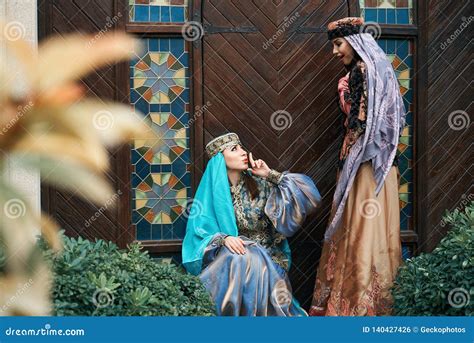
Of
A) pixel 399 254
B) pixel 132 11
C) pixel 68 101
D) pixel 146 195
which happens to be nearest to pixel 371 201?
pixel 399 254

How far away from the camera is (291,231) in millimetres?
6359

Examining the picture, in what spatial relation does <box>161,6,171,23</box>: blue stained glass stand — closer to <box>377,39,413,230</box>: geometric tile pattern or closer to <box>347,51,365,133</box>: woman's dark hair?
<box>347,51,365,133</box>: woman's dark hair

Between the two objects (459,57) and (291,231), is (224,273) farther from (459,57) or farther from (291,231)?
(459,57)

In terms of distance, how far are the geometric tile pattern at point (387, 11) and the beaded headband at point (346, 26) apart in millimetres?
511

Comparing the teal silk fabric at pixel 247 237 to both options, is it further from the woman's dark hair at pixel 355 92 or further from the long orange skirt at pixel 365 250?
the woman's dark hair at pixel 355 92

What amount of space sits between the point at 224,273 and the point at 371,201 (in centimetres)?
106

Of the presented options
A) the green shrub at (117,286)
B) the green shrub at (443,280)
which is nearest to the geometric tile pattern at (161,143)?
the green shrub at (117,286)

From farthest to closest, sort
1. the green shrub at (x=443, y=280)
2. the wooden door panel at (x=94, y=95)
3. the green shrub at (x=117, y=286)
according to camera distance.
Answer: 1. the wooden door panel at (x=94, y=95)
2. the green shrub at (x=443, y=280)
3. the green shrub at (x=117, y=286)

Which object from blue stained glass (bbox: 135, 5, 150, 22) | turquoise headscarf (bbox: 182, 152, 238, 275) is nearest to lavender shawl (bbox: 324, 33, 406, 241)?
turquoise headscarf (bbox: 182, 152, 238, 275)

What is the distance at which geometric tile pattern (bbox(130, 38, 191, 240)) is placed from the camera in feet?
21.6

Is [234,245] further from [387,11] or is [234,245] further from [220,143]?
[387,11]

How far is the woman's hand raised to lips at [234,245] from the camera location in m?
6.13

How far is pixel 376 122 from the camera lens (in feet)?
20.5

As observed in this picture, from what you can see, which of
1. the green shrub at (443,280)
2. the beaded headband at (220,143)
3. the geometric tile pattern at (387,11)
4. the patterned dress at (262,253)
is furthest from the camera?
the geometric tile pattern at (387,11)
